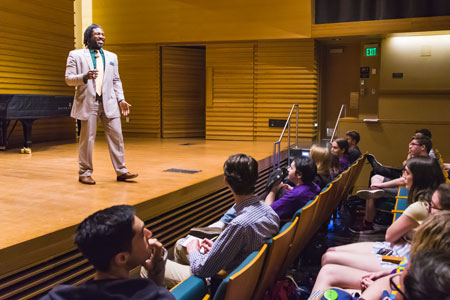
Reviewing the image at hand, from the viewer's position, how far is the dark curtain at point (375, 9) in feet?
28.2

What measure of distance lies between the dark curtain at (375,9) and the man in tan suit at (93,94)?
603 cm

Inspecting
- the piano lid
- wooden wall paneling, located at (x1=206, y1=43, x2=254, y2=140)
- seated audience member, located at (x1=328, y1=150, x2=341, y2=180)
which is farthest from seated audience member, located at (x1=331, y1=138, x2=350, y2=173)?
wooden wall paneling, located at (x1=206, y1=43, x2=254, y2=140)

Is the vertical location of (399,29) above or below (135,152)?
above

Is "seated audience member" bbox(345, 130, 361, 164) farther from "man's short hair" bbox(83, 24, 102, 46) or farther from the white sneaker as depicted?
"man's short hair" bbox(83, 24, 102, 46)

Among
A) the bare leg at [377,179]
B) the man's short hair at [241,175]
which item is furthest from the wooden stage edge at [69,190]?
the bare leg at [377,179]

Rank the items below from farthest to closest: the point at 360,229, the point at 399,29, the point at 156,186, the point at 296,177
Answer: the point at 399,29 → the point at 360,229 → the point at 156,186 → the point at 296,177

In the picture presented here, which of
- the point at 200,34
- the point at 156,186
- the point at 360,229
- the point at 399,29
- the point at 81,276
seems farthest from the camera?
the point at 200,34

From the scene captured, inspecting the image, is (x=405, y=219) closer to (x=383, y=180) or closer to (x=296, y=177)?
(x=296, y=177)

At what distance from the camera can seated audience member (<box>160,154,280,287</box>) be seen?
2186 millimetres

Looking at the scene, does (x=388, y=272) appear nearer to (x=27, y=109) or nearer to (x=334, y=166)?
(x=334, y=166)

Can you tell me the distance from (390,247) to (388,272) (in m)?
0.52

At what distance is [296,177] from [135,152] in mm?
4578

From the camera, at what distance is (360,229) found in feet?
16.3

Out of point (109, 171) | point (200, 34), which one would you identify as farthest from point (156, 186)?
point (200, 34)
